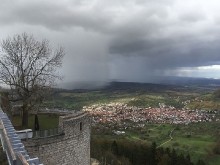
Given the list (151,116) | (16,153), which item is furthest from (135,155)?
(151,116)

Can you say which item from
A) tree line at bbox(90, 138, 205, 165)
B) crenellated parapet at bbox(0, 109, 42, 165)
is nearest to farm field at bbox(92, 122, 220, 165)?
tree line at bbox(90, 138, 205, 165)

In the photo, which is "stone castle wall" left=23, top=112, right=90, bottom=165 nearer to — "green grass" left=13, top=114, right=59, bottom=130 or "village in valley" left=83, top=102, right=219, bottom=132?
"green grass" left=13, top=114, right=59, bottom=130

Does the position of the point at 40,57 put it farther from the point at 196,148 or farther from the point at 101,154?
the point at 196,148

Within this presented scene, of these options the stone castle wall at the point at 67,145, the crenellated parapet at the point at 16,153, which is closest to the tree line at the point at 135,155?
the stone castle wall at the point at 67,145

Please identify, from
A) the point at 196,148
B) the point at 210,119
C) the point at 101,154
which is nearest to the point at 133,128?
the point at 196,148

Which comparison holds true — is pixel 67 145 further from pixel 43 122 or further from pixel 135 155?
pixel 135 155

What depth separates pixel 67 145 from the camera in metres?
12.4

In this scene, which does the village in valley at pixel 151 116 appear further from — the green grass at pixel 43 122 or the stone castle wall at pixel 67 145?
the stone castle wall at pixel 67 145

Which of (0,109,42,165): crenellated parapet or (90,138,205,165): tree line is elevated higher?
(0,109,42,165): crenellated parapet

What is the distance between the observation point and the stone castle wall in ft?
36.3

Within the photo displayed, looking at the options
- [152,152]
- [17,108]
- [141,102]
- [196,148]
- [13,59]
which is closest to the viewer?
[13,59]

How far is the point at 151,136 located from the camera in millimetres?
74062

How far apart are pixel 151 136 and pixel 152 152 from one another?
30.8 metres

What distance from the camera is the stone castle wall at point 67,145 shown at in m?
11.1
